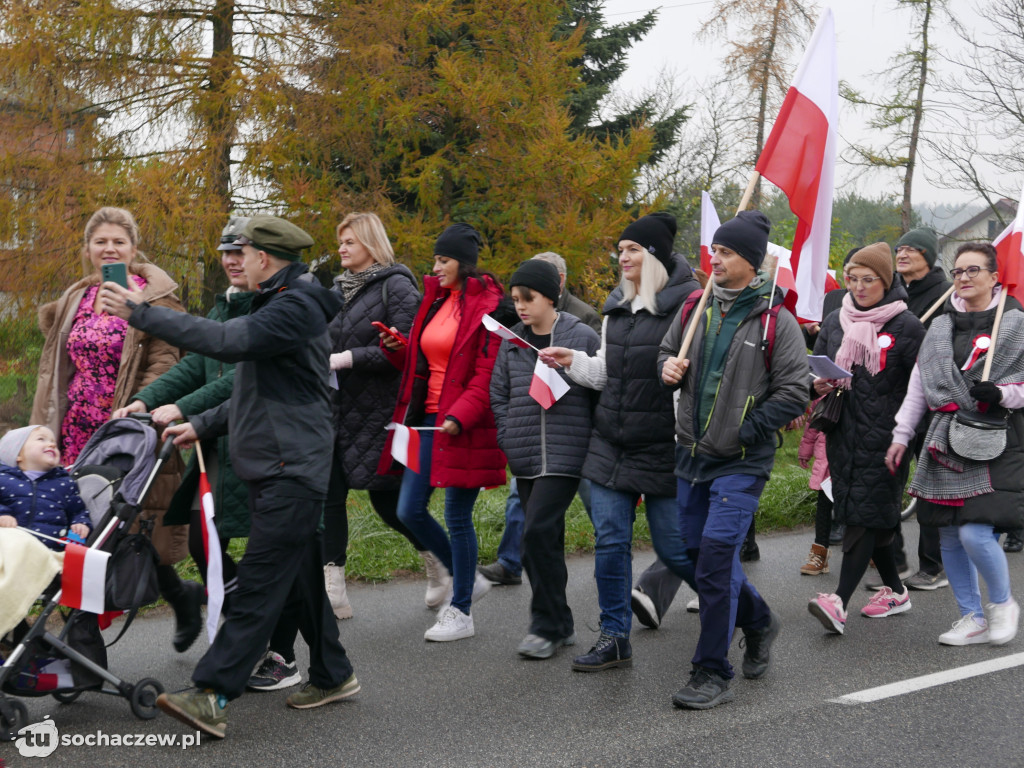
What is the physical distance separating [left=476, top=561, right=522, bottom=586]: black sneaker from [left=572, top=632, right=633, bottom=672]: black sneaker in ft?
5.53

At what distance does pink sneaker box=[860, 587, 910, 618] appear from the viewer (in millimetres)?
6316

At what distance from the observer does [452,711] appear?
4.67 meters

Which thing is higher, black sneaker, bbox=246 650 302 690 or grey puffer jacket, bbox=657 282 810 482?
grey puffer jacket, bbox=657 282 810 482

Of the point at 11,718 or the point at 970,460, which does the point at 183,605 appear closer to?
the point at 11,718

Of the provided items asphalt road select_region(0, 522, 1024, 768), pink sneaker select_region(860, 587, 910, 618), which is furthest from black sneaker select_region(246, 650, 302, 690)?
pink sneaker select_region(860, 587, 910, 618)

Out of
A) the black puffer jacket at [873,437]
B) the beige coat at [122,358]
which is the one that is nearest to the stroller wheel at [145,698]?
the beige coat at [122,358]

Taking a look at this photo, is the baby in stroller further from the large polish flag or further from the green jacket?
the large polish flag

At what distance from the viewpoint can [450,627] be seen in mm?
5797

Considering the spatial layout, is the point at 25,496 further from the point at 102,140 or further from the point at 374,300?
the point at 102,140

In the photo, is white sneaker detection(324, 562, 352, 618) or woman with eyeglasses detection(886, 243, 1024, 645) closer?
woman with eyeglasses detection(886, 243, 1024, 645)

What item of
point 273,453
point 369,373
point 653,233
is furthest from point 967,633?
point 273,453

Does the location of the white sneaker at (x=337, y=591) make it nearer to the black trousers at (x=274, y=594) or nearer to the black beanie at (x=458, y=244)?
the black trousers at (x=274, y=594)

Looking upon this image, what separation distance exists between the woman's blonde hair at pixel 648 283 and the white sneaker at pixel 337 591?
7.38ft

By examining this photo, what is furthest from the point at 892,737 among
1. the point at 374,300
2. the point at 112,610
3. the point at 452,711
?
the point at 374,300
